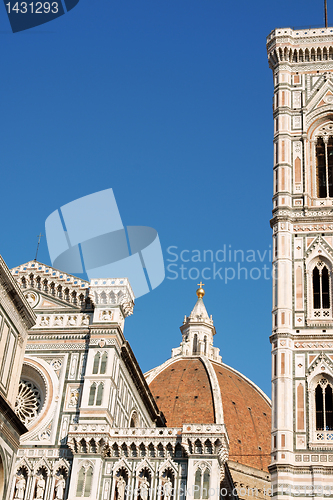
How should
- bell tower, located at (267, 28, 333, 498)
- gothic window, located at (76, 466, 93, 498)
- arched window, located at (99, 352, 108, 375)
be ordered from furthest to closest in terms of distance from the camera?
1. arched window, located at (99, 352, 108, 375)
2. gothic window, located at (76, 466, 93, 498)
3. bell tower, located at (267, 28, 333, 498)

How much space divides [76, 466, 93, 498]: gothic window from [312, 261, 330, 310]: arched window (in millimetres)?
9371

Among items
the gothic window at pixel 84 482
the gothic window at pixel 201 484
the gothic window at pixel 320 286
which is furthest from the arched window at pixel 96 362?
the gothic window at pixel 320 286

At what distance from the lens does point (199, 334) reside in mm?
69750

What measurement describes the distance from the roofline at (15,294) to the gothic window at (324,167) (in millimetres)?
14776

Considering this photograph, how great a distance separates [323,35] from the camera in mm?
33062

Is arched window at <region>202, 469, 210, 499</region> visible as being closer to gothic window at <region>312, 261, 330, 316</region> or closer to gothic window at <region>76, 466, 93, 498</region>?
gothic window at <region>76, 466, 93, 498</region>

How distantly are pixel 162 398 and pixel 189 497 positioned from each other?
1444 inches

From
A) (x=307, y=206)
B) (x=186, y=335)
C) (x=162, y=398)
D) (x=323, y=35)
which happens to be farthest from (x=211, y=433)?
(x=186, y=335)

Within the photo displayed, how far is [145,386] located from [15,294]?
1601cm

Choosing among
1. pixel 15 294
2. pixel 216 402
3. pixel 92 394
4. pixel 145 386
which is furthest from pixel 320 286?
pixel 216 402

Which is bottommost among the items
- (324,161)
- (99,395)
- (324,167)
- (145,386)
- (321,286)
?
(99,395)

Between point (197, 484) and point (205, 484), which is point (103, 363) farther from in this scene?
point (205, 484)

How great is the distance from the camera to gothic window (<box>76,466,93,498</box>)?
84.5 ft

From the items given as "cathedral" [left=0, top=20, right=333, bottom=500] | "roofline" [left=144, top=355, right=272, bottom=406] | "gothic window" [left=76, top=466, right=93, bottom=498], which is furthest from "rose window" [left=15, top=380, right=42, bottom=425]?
"roofline" [left=144, top=355, right=272, bottom=406]
